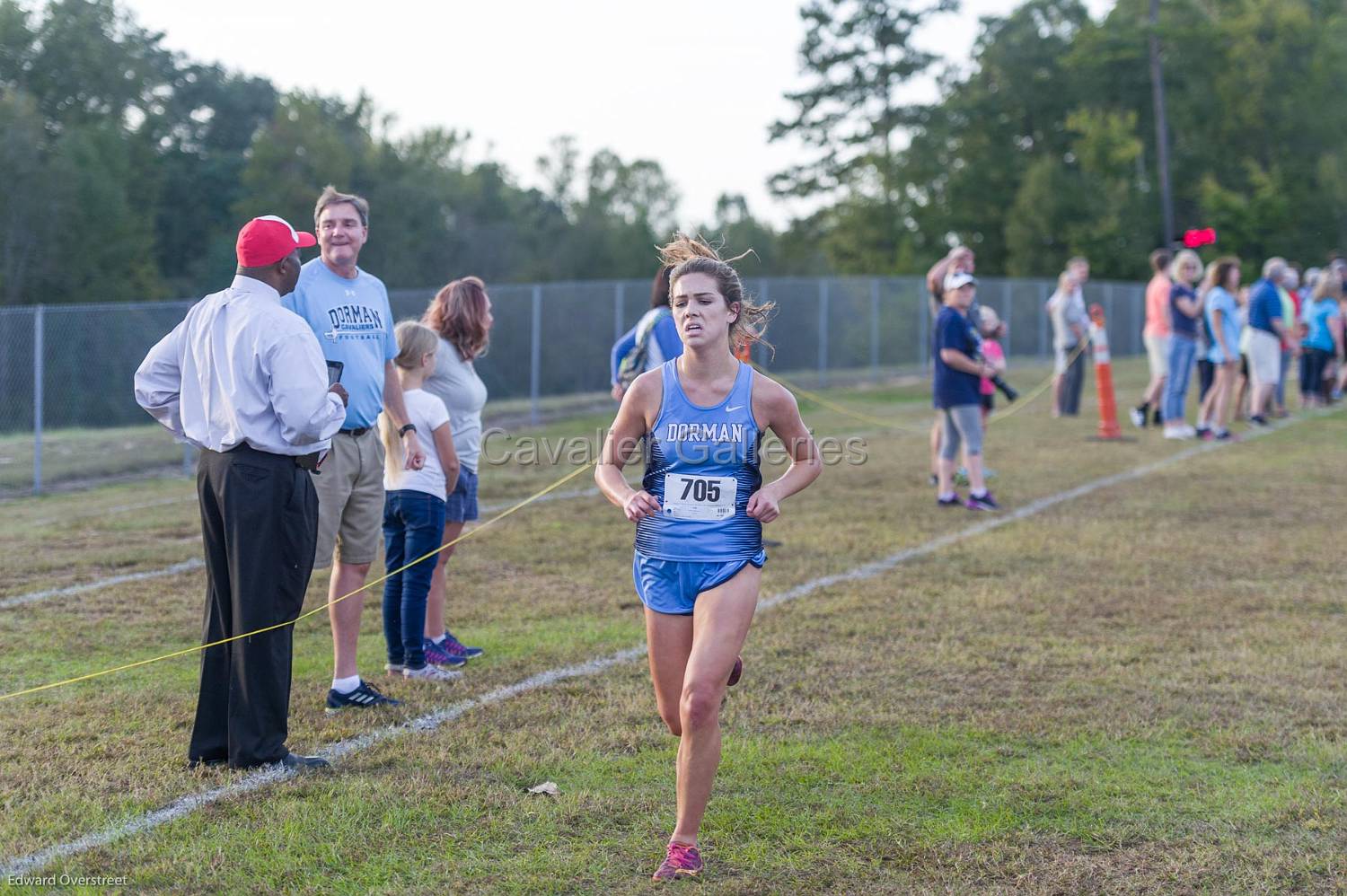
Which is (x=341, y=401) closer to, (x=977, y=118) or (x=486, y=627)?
(x=486, y=627)

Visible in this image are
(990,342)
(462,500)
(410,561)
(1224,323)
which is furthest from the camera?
(1224,323)

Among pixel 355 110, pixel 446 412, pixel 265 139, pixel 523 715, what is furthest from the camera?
pixel 355 110

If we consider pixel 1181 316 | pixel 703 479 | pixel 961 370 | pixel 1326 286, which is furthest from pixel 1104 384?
pixel 703 479

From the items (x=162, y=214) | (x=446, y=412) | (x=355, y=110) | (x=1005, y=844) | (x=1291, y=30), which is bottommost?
(x=1005, y=844)

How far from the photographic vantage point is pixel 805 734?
5336 millimetres

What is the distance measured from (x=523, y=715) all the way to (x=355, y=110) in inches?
1998

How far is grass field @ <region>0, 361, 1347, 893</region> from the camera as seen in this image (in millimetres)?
4133

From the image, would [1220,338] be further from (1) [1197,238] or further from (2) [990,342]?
(2) [990,342]

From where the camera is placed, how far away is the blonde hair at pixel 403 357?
20.1 feet

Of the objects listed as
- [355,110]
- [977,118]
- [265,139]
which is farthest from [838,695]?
[977,118]

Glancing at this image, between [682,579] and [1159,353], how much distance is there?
13.3 meters

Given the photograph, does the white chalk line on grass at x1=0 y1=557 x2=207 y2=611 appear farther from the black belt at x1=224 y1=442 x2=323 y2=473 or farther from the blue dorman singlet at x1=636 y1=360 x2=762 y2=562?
the blue dorman singlet at x1=636 y1=360 x2=762 y2=562

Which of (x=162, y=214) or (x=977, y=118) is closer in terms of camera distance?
(x=162, y=214)

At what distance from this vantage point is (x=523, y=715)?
5539 mm
